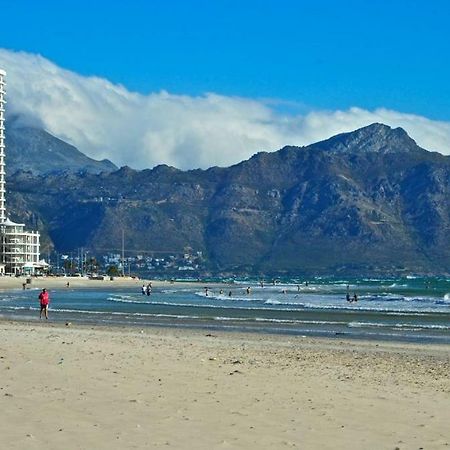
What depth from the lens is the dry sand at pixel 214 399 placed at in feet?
37.6

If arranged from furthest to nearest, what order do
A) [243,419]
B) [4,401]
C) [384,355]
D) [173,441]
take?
[384,355]
[4,401]
[243,419]
[173,441]

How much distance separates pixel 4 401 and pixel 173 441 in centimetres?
371

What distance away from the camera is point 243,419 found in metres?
12.8

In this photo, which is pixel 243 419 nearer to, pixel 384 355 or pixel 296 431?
pixel 296 431

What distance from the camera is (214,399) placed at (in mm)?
14578

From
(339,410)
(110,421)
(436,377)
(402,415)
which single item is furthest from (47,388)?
(436,377)

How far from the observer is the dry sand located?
11.5 m

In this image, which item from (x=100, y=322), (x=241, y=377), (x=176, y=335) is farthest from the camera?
(x=100, y=322)

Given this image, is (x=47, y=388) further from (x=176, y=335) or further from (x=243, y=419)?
(x=176, y=335)

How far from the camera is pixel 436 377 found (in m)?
Answer: 19.4

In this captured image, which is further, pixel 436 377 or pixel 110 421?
pixel 436 377

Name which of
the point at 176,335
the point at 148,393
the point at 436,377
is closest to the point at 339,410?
the point at 148,393

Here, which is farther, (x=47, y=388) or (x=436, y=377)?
(x=436, y=377)

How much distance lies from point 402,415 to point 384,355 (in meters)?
12.9
